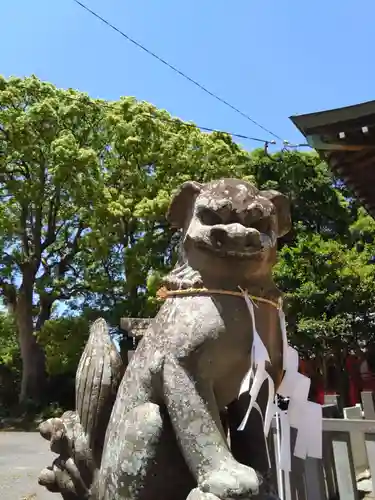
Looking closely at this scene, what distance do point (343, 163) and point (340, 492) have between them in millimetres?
2602

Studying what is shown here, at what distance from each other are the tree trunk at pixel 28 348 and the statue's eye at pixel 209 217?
50.8ft

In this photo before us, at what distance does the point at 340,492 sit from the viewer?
346 centimetres

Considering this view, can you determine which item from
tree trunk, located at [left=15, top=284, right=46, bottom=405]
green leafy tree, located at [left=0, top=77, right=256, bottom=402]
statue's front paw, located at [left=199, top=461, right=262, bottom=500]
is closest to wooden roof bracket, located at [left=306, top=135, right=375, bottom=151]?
statue's front paw, located at [left=199, top=461, right=262, bottom=500]

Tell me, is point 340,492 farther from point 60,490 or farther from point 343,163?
point 343,163

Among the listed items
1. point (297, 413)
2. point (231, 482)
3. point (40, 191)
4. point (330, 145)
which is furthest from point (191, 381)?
point (40, 191)

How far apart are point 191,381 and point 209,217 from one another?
1.85 ft

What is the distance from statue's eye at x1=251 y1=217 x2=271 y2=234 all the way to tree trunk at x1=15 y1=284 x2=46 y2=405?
1554 cm

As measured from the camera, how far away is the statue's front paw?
4.59 feet

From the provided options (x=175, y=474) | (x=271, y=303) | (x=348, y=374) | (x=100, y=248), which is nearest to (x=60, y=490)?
(x=175, y=474)

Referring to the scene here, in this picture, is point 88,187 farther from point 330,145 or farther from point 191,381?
point 191,381

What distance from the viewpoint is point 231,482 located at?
1.41 m

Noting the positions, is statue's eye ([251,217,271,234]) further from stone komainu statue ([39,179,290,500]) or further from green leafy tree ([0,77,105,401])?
green leafy tree ([0,77,105,401])

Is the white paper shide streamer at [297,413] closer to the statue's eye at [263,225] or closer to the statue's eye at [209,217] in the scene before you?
the statue's eye at [263,225]

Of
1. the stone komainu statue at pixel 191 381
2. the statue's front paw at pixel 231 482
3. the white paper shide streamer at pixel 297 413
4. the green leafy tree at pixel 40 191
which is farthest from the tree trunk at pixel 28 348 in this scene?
the statue's front paw at pixel 231 482
